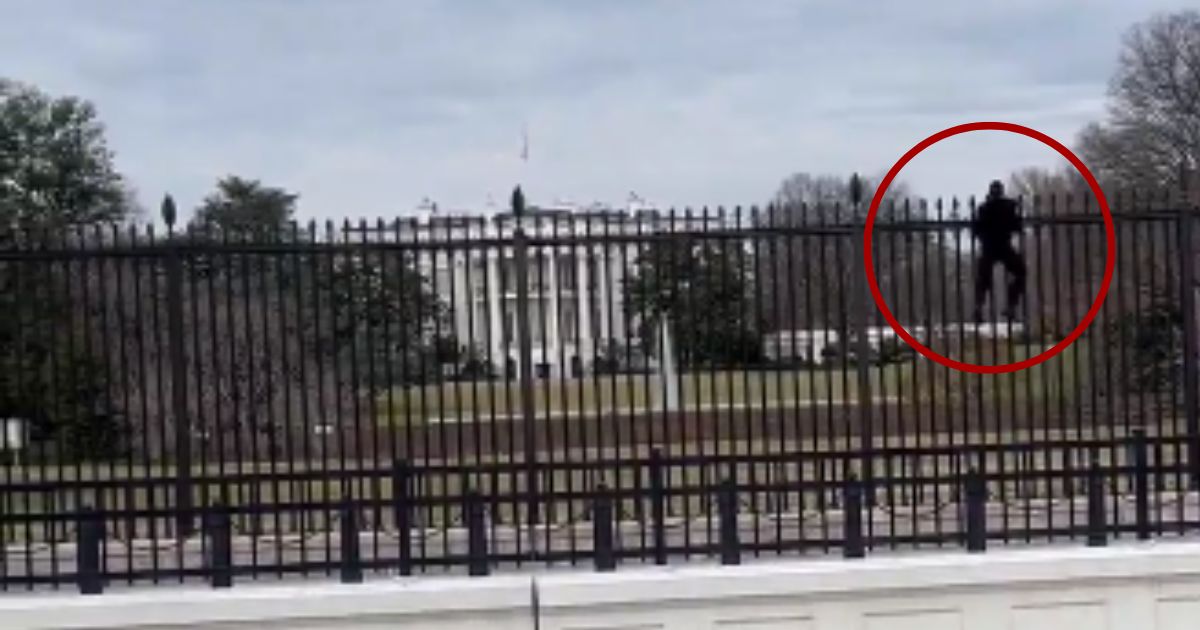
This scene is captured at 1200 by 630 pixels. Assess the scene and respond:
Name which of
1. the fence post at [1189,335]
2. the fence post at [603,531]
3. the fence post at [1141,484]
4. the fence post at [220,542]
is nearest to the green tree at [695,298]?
the fence post at [603,531]

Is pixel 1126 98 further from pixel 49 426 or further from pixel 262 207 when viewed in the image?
pixel 49 426

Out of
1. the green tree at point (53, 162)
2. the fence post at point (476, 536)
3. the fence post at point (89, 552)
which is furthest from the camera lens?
the green tree at point (53, 162)

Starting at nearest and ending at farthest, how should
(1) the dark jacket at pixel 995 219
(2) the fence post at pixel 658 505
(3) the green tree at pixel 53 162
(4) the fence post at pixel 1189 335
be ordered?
(2) the fence post at pixel 658 505
(4) the fence post at pixel 1189 335
(1) the dark jacket at pixel 995 219
(3) the green tree at pixel 53 162

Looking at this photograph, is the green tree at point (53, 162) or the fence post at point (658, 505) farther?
the green tree at point (53, 162)

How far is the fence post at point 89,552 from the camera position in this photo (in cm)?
845

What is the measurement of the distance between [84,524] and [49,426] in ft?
14.2

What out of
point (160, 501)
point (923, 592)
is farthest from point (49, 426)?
point (923, 592)

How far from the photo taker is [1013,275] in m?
10.5

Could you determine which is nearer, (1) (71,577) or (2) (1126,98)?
(1) (71,577)

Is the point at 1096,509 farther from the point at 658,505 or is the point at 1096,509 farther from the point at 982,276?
the point at 658,505

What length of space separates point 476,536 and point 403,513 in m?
0.47

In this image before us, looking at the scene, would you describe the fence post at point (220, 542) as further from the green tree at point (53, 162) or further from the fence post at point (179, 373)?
the green tree at point (53, 162)

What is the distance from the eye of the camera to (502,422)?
16.3m

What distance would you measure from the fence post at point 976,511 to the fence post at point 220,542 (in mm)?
4567
